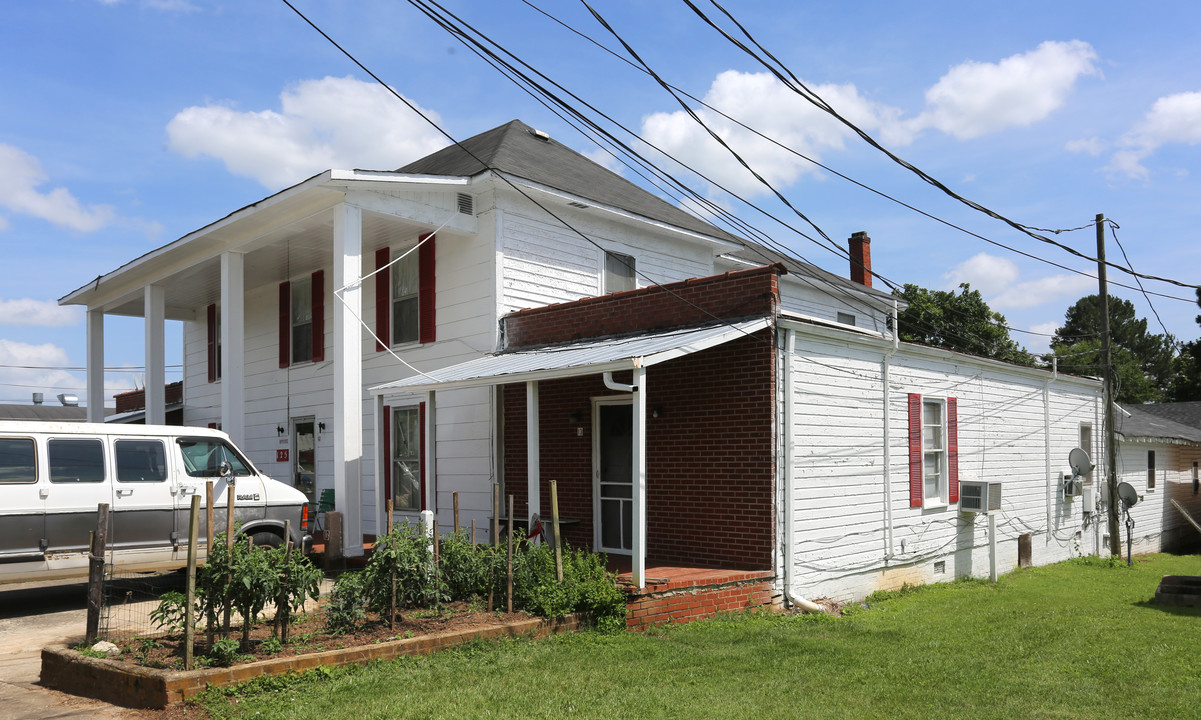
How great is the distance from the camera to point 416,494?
1426 centimetres

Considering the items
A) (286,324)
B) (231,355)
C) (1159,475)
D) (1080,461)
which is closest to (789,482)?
(231,355)

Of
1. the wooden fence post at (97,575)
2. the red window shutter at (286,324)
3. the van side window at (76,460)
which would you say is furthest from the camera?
the red window shutter at (286,324)

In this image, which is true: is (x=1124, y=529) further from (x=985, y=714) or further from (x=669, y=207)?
(x=985, y=714)

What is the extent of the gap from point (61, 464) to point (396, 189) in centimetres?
546

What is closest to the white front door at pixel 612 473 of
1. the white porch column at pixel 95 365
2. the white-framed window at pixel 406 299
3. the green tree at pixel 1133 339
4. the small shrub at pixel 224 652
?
the white-framed window at pixel 406 299

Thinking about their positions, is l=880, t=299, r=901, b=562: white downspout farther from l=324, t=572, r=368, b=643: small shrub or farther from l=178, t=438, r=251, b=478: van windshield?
l=178, t=438, r=251, b=478: van windshield

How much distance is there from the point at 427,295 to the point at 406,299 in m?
0.68

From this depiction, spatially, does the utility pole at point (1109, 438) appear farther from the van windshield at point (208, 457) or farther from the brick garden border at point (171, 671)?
the van windshield at point (208, 457)

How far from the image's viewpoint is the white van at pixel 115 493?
9398 millimetres

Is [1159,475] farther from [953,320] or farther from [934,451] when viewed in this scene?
[953,320]

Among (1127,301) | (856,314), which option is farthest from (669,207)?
(1127,301)

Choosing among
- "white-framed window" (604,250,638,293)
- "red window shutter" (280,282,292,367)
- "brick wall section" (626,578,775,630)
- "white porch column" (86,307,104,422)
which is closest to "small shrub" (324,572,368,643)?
"brick wall section" (626,578,775,630)

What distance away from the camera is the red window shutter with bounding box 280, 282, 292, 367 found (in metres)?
17.2

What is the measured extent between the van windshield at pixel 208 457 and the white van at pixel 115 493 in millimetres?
12
